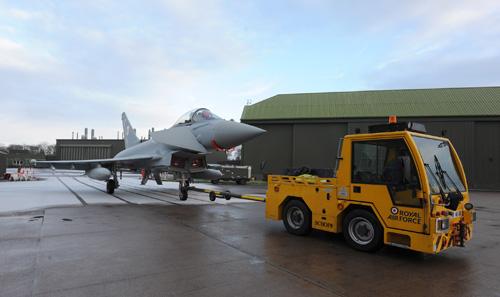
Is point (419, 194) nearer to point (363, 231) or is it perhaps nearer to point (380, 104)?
point (363, 231)

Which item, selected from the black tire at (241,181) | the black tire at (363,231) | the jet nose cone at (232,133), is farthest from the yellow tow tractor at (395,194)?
the black tire at (241,181)

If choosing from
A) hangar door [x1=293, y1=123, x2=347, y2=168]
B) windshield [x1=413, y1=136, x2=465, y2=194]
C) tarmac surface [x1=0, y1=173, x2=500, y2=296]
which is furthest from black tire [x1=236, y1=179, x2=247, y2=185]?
windshield [x1=413, y1=136, x2=465, y2=194]

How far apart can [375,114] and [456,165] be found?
31.7 metres

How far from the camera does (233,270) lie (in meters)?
4.96

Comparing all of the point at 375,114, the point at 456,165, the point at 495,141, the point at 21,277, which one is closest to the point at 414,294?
the point at 456,165

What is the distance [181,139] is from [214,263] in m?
9.41

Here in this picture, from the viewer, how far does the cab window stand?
5.58 meters

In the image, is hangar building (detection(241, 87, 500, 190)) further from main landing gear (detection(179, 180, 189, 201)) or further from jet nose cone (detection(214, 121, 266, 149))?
main landing gear (detection(179, 180, 189, 201))

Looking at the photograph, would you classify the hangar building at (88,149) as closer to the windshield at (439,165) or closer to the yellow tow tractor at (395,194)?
the yellow tow tractor at (395,194)

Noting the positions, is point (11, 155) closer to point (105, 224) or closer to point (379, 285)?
point (105, 224)

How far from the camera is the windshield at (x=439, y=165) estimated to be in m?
5.80

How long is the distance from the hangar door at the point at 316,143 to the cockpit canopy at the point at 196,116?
24314mm

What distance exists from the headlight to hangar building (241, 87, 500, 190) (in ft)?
99.4

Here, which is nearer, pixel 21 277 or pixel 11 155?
pixel 21 277
